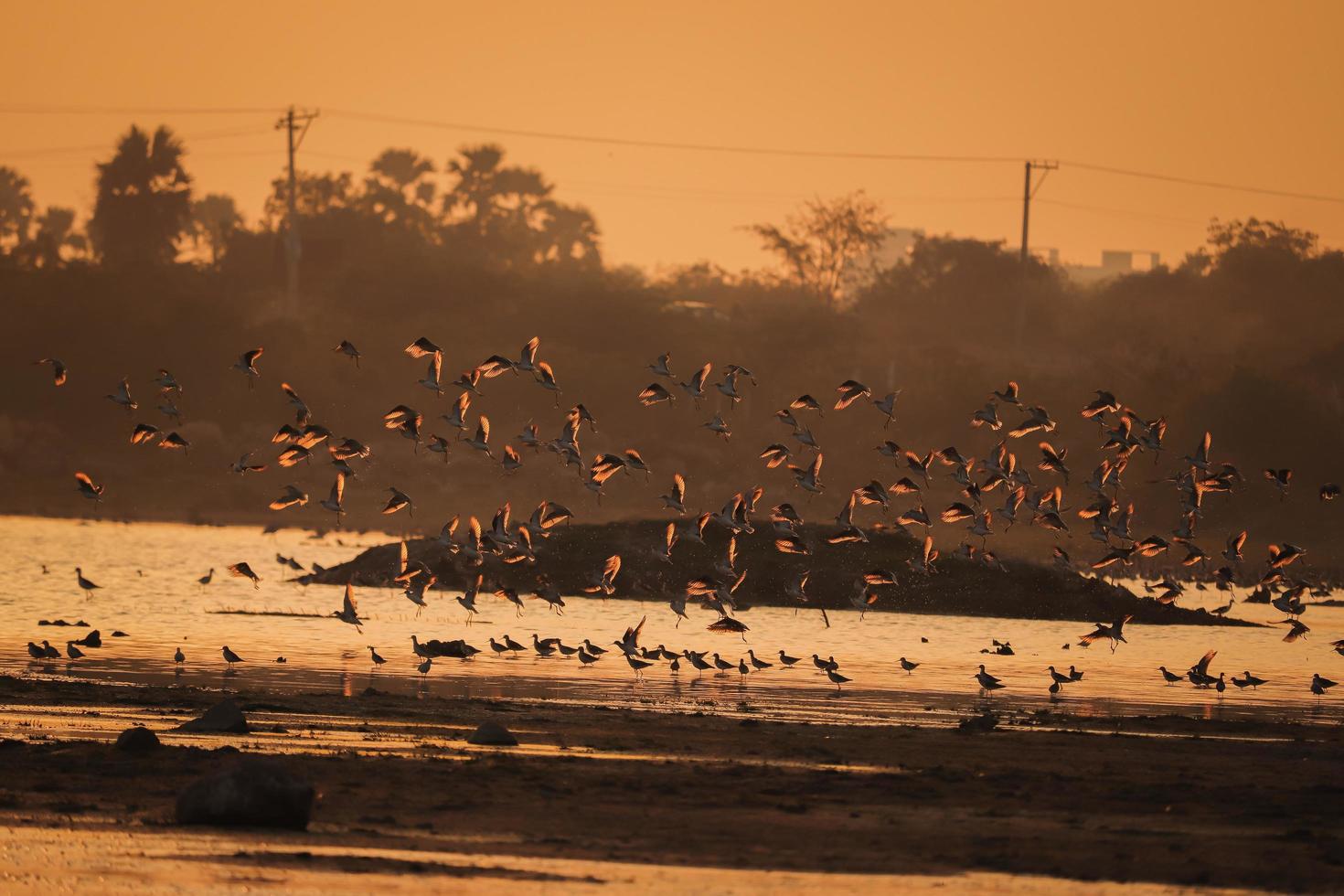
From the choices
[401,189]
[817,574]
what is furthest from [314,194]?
[817,574]

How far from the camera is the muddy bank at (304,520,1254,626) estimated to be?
4894cm

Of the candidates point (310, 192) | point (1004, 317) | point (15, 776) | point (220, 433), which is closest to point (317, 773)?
point (15, 776)

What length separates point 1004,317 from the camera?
134 m

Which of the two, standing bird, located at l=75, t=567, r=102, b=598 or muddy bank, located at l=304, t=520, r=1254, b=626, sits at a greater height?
muddy bank, located at l=304, t=520, r=1254, b=626

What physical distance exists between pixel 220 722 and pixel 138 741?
7.37ft

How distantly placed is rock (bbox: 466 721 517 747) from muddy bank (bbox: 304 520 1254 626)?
26.8 meters

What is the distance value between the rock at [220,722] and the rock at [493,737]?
99.6 inches

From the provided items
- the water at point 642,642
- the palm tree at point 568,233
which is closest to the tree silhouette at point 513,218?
the palm tree at point 568,233

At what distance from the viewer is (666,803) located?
1917 cm

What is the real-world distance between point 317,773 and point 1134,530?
6496 cm

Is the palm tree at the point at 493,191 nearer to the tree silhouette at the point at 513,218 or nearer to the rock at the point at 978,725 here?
the tree silhouette at the point at 513,218

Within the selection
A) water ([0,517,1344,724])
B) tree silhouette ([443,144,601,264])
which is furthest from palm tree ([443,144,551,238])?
water ([0,517,1344,724])

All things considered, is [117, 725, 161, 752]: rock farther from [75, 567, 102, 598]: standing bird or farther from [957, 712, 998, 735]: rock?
[75, 567, 102, 598]: standing bird

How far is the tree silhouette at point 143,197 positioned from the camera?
12588 cm
